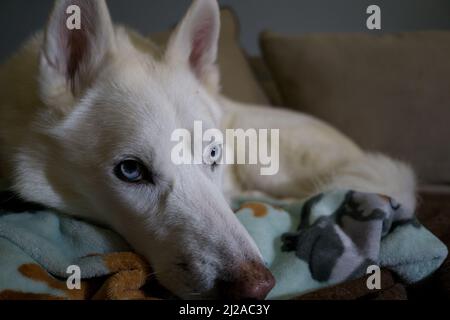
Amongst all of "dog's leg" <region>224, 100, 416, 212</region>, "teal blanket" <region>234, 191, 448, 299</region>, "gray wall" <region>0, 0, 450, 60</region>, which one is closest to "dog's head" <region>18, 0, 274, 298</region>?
"teal blanket" <region>234, 191, 448, 299</region>

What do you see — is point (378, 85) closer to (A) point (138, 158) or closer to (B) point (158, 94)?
(B) point (158, 94)

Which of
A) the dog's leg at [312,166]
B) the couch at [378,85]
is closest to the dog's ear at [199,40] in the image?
the dog's leg at [312,166]

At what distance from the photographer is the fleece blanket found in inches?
35.3

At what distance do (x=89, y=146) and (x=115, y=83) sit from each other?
19 cm

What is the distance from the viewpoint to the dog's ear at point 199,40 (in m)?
1.20

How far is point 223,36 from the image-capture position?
7.51 feet

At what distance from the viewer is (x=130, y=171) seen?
103 centimetres

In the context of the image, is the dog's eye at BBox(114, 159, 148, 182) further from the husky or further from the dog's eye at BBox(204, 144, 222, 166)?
the dog's eye at BBox(204, 144, 222, 166)

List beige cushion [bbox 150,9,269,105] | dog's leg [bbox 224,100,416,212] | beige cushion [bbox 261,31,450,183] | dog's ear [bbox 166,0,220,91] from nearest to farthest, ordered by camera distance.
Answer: dog's ear [bbox 166,0,220,91]
dog's leg [bbox 224,100,416,212]
beige cushion [bbox 261,31,450,183]
beige cushion [bbox 150,9,269,105]

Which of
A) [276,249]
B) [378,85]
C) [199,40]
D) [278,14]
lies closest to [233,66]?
[278,14]

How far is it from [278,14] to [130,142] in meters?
1.47

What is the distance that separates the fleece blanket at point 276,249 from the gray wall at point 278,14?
109cm
